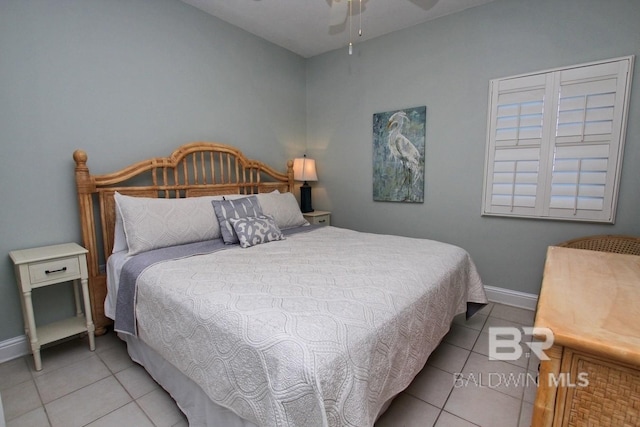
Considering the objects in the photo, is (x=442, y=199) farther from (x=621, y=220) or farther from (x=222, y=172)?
(x=222, y=172)

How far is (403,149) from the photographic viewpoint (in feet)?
10.6

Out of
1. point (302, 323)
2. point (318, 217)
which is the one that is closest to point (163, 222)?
point (302, 323)

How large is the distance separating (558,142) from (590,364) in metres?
2.36

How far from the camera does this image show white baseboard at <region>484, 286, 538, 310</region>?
2.71m

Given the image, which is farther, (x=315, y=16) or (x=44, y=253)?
(x=315, y=16)

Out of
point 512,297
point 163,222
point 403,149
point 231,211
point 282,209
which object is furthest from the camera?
point 403,149

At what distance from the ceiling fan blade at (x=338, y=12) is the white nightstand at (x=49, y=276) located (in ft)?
9.07

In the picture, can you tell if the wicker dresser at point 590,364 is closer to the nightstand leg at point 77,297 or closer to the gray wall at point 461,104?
the gray wall at point 461,104

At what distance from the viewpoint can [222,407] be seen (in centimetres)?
122

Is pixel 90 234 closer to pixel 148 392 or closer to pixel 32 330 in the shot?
pixel 32 330

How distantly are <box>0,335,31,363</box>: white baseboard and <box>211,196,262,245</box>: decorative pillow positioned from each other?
1454 mm

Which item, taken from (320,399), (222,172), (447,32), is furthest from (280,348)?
(447,32)

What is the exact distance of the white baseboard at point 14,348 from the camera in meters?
1.96

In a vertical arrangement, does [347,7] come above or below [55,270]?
above
